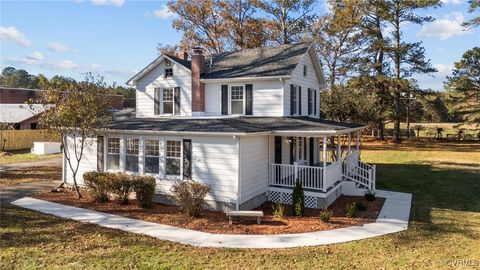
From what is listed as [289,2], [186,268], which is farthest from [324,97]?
[186,268]

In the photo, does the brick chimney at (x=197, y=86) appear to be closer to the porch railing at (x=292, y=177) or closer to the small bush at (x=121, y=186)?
the porch railing at (x=292, y=177)

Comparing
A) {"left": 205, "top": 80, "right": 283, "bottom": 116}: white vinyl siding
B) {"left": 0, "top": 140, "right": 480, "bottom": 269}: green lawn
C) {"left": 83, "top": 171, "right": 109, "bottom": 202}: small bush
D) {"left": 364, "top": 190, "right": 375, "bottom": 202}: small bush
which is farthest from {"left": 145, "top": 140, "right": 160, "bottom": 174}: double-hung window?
{"left": 364, "top": 190, "right": 375, "bottom": 202}: small bush

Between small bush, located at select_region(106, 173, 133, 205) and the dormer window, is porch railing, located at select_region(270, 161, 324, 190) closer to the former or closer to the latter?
small bush, located at select_region(106, 173, 133, 205)

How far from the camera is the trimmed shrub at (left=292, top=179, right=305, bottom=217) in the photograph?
13.2 metres

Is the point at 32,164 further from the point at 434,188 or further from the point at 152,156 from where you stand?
the point at 434,188

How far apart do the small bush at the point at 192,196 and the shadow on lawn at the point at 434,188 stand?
7389 mm

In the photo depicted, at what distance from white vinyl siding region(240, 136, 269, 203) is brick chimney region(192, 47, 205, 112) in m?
5.74

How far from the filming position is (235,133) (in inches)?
500

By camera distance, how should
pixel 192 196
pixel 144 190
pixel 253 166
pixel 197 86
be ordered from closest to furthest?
1. pixel 192 196
2. pixel 144 190
3. pixel 253 166
4. pixel 197 86

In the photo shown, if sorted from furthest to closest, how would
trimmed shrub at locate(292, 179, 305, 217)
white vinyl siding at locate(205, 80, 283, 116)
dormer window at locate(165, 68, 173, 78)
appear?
dormer window at locate(165, 68, 173, 78)
white vinyl siding at locate(205, 80, 283, 116)
trimmed shrub at locate(292, 179, 305, 217)

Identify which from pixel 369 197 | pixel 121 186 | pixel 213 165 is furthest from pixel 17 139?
pixel 369 197

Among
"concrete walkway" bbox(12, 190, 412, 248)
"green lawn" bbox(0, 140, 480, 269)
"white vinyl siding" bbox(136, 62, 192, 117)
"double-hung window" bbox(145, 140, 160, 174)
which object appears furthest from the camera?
"white vinyl siding" bbox(136, 62, 192, 117)

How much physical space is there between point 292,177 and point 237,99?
573 cm

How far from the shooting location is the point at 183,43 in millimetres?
42219
